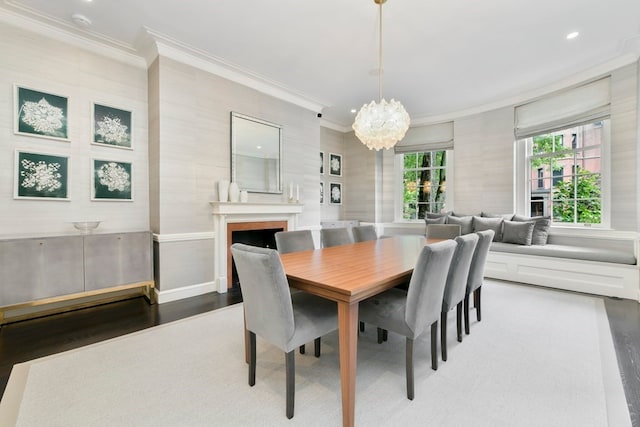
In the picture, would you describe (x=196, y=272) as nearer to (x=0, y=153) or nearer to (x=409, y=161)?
(x=0, y=153)

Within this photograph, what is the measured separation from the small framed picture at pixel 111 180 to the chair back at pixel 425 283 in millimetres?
3383

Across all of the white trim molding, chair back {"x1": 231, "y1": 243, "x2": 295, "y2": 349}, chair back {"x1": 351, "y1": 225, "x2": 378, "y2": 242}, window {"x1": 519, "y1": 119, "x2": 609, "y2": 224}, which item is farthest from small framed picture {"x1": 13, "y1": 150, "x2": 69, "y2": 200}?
window {"x1": 519, "y1": 119, "x2": 609, "y2": 224}

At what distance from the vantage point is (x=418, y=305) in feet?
5.02

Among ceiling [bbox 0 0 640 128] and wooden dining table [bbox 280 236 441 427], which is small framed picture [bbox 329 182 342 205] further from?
wooden dining table [bbox 280 236 441 427]

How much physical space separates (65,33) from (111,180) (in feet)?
5.15

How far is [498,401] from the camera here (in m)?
1.53

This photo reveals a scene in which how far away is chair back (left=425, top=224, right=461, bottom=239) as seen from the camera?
3515 millimetres

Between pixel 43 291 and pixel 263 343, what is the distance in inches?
84.2

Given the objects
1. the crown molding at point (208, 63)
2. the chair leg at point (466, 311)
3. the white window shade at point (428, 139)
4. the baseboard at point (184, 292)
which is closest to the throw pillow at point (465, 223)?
the white window shade at point (428, 139)

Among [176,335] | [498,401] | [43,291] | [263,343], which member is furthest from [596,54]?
[43,291]

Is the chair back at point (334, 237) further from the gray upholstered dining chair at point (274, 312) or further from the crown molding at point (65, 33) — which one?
the crown molding at point (65, 33)

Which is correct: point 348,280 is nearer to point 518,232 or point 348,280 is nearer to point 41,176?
point 41,176

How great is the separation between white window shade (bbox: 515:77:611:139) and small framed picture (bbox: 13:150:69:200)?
6297 mm

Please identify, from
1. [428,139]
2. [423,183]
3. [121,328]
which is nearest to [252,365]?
[121,328]
